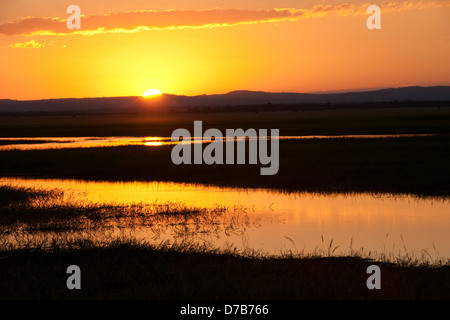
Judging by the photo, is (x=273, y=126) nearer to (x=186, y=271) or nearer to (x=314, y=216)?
(x=314, y=216)

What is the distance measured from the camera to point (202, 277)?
10.8 meters

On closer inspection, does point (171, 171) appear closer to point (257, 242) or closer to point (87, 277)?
point (257, 242)

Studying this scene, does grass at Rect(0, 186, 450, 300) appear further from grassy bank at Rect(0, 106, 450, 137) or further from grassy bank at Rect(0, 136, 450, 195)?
grassy bank at Rect(0, 106, 450, 137)

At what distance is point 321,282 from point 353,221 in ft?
25.4

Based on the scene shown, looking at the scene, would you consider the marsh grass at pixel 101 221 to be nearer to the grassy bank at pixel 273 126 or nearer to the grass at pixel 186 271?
the grass at pixel 186 271

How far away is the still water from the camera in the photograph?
48.9ft

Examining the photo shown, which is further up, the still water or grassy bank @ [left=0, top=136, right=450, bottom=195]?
grassy bank @ [left=0, top=136, right=450, bottom=195]

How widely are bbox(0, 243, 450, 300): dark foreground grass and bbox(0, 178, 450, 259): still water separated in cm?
220

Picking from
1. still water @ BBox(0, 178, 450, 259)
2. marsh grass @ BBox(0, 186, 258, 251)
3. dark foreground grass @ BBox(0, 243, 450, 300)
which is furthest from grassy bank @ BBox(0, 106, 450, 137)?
dark foreground grass @ BBox(0, 243, 450, 300)

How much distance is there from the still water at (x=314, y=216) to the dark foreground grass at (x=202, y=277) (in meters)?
2.20

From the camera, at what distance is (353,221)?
17812mm

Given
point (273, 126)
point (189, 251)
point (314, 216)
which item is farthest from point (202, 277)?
point (273, 126)
